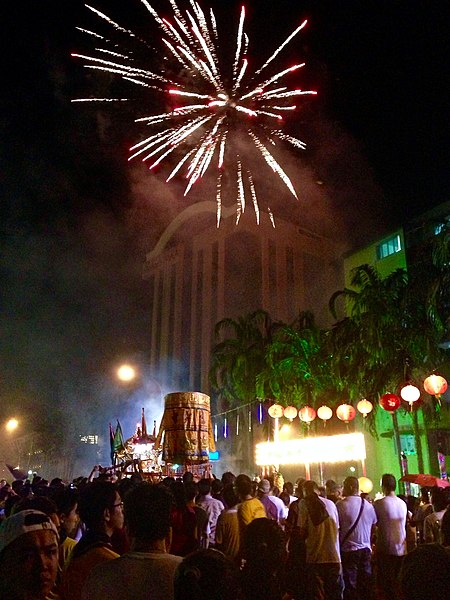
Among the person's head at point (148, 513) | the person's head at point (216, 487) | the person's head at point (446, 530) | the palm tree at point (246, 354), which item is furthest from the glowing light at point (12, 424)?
the person's head at point (446, 530)

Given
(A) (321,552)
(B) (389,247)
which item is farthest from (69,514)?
(B) (389,247)

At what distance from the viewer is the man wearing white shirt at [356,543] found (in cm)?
674

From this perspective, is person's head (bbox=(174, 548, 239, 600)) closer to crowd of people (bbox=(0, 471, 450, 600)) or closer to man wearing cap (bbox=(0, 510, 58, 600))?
crowd of people (bbox=(0, 471, 450, 600))

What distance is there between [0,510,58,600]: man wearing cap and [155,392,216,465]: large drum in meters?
9.28

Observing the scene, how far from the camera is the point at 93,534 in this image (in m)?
3.21

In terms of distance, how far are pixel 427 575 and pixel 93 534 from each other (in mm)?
2044

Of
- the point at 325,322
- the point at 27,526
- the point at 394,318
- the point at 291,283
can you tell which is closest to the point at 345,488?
the point at 27,526

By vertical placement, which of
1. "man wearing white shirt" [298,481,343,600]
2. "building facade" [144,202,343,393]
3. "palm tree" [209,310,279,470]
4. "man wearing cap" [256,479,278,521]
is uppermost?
"building facade" [144,202,343,393]

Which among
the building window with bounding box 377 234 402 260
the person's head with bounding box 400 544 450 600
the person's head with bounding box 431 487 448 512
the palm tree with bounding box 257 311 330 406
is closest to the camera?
the person's head with bounding box 400 544 450 600

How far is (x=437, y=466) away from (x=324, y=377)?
5.08 m

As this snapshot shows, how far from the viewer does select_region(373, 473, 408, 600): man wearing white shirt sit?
22.4ft

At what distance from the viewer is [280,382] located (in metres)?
21.7

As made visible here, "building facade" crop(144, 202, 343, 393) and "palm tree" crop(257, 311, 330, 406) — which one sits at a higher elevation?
"building facade" crop(144, 202, 343, 393)

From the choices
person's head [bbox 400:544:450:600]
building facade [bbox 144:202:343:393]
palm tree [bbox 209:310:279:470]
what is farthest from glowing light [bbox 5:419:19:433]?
person's head [bbox 400:544:450:600]
